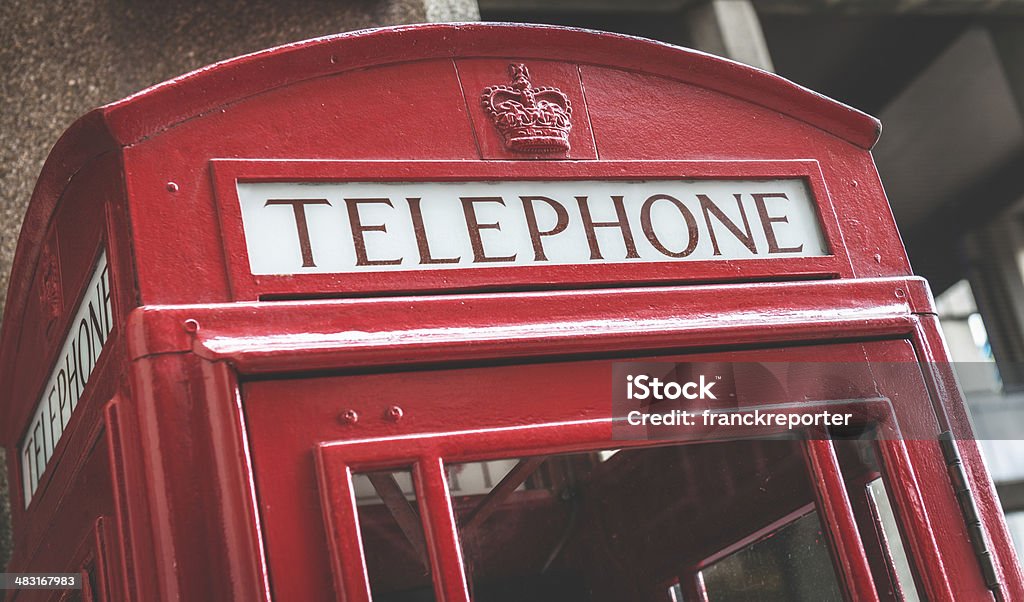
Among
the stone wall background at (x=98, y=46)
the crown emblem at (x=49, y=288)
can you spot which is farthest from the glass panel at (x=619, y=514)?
the stone wall background at (x=98, y=46)

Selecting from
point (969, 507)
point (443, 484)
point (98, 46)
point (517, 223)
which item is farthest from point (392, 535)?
point (98, 46)

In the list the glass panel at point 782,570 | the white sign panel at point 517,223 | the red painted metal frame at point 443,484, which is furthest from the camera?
the glass panel at point 782,570

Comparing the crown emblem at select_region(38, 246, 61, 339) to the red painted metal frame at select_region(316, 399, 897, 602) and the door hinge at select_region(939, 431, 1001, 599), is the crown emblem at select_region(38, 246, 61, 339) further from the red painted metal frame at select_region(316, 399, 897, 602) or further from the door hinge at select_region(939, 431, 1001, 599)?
the door hinge at select_region(939, 431, 1001, 599)

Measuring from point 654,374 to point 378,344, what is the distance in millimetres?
279

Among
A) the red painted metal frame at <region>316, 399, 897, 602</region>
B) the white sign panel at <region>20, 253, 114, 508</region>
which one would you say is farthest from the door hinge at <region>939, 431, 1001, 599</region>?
the white sign panel at <region>20, 253, 114, 508</region>

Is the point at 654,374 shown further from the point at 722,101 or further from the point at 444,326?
the point at 722,101

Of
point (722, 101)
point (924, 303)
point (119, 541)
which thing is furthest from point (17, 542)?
point (924, 303)

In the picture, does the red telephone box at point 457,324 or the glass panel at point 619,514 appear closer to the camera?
the red telephone box at point 457,324

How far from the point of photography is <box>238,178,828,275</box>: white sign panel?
3.43 ft

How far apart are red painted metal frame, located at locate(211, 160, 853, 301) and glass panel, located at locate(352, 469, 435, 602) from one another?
177 mm

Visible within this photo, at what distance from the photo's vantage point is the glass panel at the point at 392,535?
101cm

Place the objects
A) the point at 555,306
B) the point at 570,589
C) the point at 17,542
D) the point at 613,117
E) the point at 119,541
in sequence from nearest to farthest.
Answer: the point at 119,541
the point at 555,306
the point at 613,117
the point at 17,542
the point at 570,589

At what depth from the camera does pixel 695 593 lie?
1.45 m

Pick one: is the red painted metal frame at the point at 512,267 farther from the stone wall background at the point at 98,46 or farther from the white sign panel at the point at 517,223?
the stone wall background at the point at 98,46
